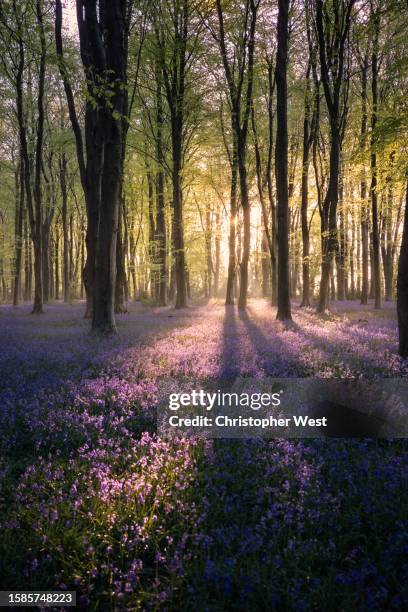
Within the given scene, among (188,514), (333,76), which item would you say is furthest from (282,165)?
(188,514)

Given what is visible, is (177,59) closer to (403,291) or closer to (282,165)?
(282,165)

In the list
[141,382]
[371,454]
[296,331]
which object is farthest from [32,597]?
[296,331]

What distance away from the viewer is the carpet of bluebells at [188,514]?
2.33 m

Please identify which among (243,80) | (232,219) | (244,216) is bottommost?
(244,216)

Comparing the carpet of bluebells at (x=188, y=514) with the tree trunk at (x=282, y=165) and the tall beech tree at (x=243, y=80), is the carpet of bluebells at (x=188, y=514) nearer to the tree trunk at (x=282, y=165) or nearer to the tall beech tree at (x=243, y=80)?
the tree trunk at (x=282, y=165)

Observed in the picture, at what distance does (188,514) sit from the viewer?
9.96 ft

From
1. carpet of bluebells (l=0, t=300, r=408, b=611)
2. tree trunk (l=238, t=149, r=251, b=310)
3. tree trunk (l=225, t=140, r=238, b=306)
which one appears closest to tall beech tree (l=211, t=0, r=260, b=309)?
tree trunk (l=238, t=149, r=251, b=310)

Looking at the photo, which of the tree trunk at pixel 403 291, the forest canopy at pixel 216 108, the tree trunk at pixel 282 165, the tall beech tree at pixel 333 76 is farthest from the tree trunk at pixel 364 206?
the tree trunk at pixel 403 291

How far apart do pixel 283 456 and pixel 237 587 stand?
1739 mm

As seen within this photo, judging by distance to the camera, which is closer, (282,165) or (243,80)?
(282,165)

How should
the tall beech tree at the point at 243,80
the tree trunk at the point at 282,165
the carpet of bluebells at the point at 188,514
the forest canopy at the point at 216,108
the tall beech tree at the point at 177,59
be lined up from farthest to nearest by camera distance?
the tall beech tree at the point at 177,59 < the tall beech tree at the point at 243,80 < the tree trunk at the point at 282,165 < the forest canopy at the point at 216,108 < the carpet of bluebells at the point at 188,514

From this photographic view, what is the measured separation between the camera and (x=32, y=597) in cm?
231

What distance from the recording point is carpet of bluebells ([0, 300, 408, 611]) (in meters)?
2.33

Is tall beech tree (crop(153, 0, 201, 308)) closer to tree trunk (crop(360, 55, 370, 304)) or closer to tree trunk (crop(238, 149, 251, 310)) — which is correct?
tree trunk (crop(238, 149, 251, 310))
